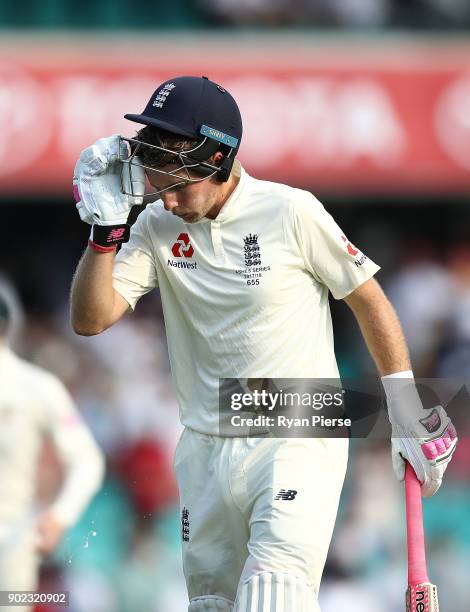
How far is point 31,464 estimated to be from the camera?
19.2 ft

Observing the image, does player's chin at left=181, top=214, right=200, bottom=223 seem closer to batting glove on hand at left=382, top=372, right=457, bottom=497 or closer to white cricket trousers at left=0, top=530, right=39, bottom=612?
batting glove on hand at left=382, top=372, right=457, bottom=497

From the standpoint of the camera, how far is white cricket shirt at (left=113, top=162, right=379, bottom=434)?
371 cm

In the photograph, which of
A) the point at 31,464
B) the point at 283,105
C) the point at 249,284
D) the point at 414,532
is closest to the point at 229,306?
the point at 249,284

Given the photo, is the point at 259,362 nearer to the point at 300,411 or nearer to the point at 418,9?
the point at 300,411

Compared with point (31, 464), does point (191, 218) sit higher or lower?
higher

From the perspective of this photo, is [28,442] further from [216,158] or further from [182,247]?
[216,158]

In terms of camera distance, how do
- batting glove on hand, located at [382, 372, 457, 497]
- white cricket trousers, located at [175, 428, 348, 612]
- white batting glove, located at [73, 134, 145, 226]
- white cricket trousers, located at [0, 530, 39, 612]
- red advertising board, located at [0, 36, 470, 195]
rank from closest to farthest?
white cricket trousers, located at [175, 428, 348, 612] → white batting glove, located at [73, 134, 145, 226] → batting glove on hand, located at [382, 372, 457, 497] → white cricket trousers, located at [0, 530, 39, 612] → red advertising board, located at [0, 36, 470, 195]

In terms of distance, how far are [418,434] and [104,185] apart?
1167 millimetres

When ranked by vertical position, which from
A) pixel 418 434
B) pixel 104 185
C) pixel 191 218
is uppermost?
pixel 104 185

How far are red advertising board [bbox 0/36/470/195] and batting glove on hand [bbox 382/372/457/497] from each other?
4965 mm

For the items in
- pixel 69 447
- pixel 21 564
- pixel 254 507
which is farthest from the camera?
pixel 69 447

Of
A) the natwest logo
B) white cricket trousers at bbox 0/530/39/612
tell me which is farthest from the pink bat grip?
white cricket trousers at bbox 0/530/39/612

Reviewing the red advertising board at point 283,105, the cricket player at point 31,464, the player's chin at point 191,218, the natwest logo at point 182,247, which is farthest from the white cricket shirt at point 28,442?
the red advertising board at point 283,105

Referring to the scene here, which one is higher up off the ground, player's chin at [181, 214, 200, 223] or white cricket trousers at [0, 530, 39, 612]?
player's chin at [181, 214, 200, 223]
